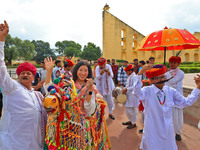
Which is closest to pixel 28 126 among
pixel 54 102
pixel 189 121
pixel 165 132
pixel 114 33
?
pixel 54 102

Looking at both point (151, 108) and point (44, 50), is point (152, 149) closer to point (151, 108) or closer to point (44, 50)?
point (151, 108)

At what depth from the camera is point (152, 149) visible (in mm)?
2314

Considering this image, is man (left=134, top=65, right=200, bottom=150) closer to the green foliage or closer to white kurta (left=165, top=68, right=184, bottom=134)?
white kurta (left=165, top=68, right=184, bottom=134)

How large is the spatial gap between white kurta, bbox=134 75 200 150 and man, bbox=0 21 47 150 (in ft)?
5.51

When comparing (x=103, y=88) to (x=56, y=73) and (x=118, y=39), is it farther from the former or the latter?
(x=118, y=39)

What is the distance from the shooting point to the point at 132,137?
12.4 ft

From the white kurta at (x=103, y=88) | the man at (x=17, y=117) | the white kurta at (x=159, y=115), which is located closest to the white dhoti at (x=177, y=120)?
the white kurta at (x=159, y=115)

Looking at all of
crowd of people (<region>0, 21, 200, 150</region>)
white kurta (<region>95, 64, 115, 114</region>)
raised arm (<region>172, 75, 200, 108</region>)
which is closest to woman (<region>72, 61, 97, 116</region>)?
crowd of people (<region>0, 21, 200, 150</region>)

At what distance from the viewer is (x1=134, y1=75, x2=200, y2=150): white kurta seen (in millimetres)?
2287

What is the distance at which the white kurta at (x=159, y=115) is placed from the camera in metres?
2.29

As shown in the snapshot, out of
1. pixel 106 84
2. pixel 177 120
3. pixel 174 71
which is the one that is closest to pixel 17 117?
pixel 177 120

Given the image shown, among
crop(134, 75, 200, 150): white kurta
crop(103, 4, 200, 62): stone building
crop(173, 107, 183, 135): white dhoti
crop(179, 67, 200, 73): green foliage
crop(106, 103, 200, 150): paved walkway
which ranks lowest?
crop(106, 103, 200, 150): paved walkway

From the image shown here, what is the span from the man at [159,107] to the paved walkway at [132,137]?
108 centimetres

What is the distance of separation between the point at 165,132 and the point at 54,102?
190cm
